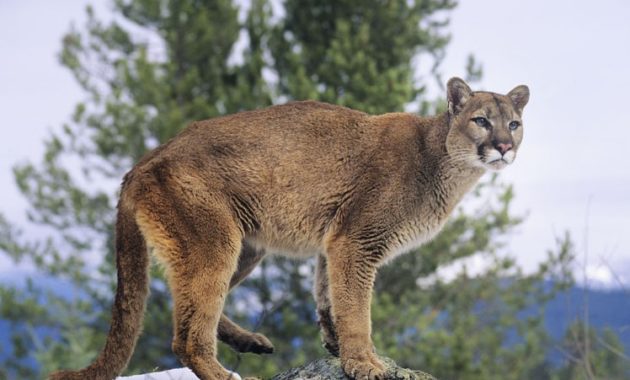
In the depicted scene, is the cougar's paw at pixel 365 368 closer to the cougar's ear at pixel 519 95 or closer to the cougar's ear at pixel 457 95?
the cougar's ear at pixel 457 95

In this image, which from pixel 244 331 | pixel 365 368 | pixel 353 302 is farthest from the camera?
pixel 244 331

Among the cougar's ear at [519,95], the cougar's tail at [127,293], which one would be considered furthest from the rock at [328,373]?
the cougar's ear at [519,95]

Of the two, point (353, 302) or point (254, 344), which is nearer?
point (353, 302)

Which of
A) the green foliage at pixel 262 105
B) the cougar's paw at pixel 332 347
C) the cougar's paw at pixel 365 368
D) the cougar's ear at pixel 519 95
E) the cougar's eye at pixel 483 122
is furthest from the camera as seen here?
the green foliage at pixel 262 105

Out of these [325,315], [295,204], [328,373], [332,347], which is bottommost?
[328,373]

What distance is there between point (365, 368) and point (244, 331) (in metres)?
1.01

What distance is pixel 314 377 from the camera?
17.1ft

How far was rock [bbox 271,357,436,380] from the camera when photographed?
5215mm

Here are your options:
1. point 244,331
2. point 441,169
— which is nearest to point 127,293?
point 244,331

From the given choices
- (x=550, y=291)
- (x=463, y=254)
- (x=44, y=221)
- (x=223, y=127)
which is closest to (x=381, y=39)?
(x=463, y=254)

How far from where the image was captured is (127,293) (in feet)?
17.4

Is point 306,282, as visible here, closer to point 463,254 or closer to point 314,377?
point 463,254

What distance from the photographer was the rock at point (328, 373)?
5.21 metres

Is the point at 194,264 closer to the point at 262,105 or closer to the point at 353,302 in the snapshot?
the point at 353,302
